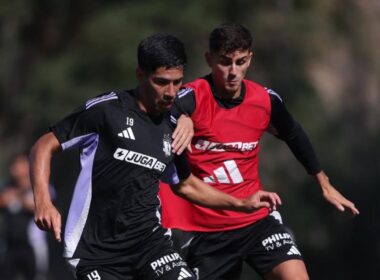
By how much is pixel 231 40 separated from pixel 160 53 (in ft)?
3.38

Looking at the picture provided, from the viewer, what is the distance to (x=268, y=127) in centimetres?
736

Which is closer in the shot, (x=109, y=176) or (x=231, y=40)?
(x=109, y=176)

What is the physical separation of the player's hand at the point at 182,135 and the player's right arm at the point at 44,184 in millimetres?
676

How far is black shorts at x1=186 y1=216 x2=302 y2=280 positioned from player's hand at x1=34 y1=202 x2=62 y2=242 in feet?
5.39

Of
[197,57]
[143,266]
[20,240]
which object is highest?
[143,266]

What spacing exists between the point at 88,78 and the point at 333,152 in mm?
6226

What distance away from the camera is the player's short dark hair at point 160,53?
6055 millimetres

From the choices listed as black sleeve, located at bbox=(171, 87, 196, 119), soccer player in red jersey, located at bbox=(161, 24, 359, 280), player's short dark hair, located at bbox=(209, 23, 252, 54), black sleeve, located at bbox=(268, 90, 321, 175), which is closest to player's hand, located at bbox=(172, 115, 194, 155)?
black sleeve, located at bbox=(171, 87, 196, 119)

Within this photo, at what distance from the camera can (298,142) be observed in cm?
745

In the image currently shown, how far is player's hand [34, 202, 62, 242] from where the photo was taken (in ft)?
18.5

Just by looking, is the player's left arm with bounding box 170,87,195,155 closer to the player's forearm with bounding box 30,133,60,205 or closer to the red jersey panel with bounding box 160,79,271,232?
the red jersey panel with bounding box 160,79,271,232

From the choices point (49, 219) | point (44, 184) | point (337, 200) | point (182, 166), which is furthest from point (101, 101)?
point (337, 200)

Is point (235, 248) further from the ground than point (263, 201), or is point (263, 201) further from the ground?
point (263, 201)

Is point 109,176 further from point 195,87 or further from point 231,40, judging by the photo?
point 231,40
